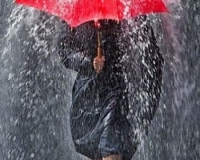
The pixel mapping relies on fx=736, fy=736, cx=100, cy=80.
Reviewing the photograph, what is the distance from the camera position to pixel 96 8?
4.23m

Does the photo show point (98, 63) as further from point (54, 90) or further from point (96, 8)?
point (54, 90)

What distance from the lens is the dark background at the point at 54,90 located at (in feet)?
18.7

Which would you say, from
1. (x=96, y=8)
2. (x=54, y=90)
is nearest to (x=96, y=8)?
(x=96, y=8)

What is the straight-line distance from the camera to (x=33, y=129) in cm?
622

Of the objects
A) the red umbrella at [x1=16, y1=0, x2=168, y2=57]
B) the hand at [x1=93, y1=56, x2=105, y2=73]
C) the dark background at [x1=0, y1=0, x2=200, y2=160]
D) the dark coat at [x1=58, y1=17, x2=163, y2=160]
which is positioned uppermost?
the red umbrella at [x1=16, y1=0, x2=168, y2=57]

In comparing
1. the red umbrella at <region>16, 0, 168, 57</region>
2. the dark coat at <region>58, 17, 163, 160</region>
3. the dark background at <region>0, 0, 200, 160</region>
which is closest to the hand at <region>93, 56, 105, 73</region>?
the dark coat at <region>58, 17, 163, 160</region>

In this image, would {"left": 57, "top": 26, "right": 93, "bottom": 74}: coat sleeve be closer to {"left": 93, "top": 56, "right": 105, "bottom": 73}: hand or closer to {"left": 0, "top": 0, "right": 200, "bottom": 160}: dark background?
{"left": 93, "top": 56, "right": 105, "bottom": 73}: hand

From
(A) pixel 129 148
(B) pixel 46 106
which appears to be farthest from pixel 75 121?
(B) pixel 46 106

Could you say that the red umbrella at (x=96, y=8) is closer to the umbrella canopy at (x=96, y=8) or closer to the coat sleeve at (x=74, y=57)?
the umbrella canopy at (x=96, y=8)

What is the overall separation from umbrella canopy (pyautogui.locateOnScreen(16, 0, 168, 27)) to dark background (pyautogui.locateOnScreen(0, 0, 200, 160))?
135 cm

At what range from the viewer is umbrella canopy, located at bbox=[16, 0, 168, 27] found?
13.8ft

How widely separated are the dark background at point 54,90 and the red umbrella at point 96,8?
1.35 meters

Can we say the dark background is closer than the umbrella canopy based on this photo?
No

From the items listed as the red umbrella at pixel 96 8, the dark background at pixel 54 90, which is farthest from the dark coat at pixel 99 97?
the dark background at pixel 54 90
